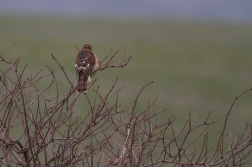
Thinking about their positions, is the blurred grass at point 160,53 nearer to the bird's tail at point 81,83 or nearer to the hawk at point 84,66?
the hawk at point 84,66

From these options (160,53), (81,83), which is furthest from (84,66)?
(160,53)

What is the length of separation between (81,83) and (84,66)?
70 cm

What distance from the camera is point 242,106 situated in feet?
118

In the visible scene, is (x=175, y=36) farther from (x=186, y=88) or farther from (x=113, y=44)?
(x=186, y=88)

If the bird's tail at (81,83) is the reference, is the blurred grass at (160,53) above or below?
above

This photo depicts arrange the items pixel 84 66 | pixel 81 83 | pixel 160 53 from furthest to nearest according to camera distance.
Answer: pixel 160 53
pixel 84 66
pixel 81 83

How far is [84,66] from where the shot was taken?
879 centimetres

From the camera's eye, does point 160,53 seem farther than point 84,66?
Yes

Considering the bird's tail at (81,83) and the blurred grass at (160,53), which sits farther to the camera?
the blurred grass at (160,53)

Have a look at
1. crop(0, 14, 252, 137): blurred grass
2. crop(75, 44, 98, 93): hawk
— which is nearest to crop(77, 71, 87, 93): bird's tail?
crop(75, 44, 98, 93): hawk

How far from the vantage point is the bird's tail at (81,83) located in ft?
25.7

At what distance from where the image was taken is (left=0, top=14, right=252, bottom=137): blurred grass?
121 ft

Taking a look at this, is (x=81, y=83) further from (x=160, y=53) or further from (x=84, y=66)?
(x=160, y=53)

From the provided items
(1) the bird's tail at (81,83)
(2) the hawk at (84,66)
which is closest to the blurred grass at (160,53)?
(2) the hawk at (84,66)
